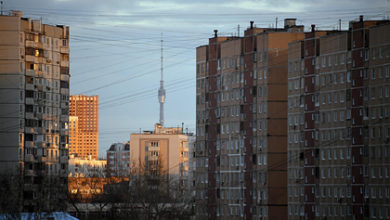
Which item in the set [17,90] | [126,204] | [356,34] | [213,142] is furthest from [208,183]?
[356,34]

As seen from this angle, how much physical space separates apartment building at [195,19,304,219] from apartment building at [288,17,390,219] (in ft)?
26.1

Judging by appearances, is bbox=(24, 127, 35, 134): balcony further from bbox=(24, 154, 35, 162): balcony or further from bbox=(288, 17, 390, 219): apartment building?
bbox=(288, 17, 390, 219): apartment building

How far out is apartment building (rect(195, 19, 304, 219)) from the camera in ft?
541

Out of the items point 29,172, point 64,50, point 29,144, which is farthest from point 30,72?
point 29,172

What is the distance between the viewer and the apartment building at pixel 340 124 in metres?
135

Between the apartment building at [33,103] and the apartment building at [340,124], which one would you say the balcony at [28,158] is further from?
the apartment building at [340,124]

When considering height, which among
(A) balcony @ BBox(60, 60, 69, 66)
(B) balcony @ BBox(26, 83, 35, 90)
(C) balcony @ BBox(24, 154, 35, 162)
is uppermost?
(A) balcony @ BBox(60, 60, 69, 66)

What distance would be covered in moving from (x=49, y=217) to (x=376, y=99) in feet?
154

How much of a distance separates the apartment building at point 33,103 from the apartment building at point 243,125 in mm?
23851

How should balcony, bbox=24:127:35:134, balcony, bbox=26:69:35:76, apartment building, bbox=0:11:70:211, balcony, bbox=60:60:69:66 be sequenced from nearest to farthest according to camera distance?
1. apartment building, bbox=0:11:70:211
2. balcony, bbox=24:127:35:134
3. balcony, bbox=26:69:35:76
4. balcony, bbox=60:60:69:66

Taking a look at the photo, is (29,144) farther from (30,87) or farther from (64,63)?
(64,63)

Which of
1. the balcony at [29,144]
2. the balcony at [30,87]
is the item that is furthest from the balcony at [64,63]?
the balcony at [29,144]

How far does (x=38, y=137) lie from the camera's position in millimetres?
181250

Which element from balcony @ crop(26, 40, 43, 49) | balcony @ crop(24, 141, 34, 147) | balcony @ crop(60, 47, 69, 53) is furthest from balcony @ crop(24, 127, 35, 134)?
balcony @ crop(60, 47, 69, 53)
